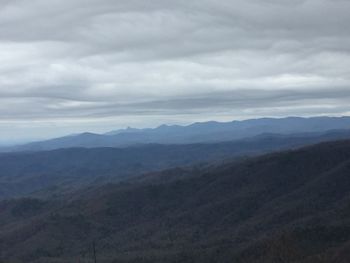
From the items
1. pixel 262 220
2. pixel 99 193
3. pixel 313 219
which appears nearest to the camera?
pixel 313 219

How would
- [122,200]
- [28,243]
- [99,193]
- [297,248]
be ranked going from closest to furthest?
[297,248], [28,243], [122,200], [99,193]

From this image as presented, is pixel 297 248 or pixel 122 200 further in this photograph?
pixel 122 200

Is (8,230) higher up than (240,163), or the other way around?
(240,163)

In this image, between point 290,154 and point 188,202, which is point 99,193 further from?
point 290,154

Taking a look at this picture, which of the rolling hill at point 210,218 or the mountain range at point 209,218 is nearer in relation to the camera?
the mountain range at point 209,218

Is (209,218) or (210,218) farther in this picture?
(209,218)

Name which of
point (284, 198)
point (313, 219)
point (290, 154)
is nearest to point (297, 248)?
point (313, 219)

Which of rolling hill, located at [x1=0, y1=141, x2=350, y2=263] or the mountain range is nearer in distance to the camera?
the mountain range

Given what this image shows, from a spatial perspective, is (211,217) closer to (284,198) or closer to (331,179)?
(284,198)

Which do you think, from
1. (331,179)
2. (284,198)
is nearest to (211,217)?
(284,198)
